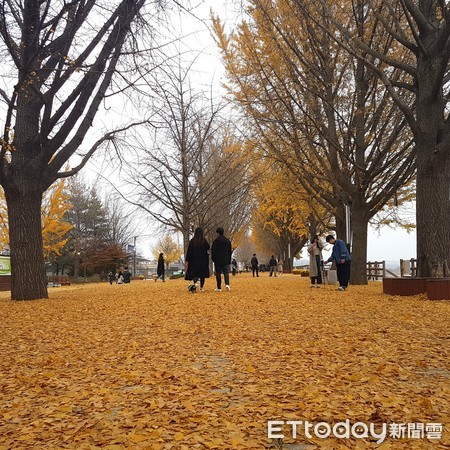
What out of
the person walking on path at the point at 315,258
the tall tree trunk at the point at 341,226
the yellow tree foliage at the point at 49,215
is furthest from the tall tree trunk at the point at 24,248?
the yellow tree foliage at the point at 49,215

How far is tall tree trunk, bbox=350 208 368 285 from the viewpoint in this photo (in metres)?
15.0

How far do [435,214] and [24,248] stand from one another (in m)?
9.35

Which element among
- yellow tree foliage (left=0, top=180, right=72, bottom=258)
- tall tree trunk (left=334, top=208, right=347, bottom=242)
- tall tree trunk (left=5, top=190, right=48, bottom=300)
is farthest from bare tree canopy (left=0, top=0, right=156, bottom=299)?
yellow tree foliage (left=0, top=180, right=72, bottom=258)

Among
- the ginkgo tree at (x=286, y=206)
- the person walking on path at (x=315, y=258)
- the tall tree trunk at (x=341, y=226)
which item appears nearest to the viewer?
the person walking on path at (x=315, y=258)

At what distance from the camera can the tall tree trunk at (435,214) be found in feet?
30.2

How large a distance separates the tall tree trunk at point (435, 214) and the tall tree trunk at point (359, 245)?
552cm

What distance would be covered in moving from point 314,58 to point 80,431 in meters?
13.2

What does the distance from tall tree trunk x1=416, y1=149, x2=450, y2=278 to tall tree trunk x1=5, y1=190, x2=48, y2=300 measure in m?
8.93

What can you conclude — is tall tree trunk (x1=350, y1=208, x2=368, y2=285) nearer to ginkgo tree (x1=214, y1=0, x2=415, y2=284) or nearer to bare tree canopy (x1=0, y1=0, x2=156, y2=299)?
ginkgo tree (x1=214, y1=0, x2=415, y2=284)

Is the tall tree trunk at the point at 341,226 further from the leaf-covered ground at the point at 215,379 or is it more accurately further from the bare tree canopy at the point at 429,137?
the leaf-covered ground at the point at 215,379

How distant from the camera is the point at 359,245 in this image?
15.0 m

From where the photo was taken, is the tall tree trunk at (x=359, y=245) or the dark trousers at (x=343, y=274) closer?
the dark trousers at (x=343, y=274)

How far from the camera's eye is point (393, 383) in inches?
125

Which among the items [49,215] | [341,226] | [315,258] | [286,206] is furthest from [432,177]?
[49,215]
